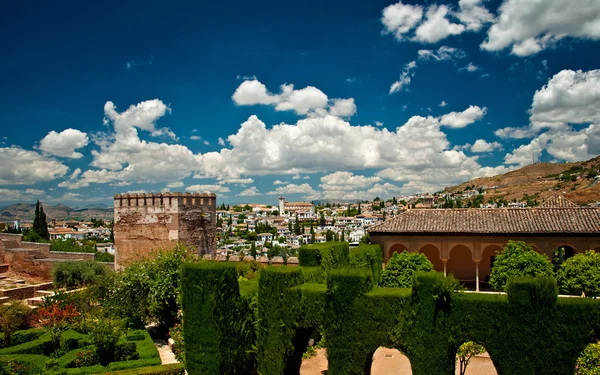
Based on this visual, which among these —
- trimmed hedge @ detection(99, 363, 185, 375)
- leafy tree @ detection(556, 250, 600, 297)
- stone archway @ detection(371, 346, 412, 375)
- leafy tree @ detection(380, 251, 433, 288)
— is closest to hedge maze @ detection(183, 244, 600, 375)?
trimmed hedge @ detection(99, 363, 185, 375)

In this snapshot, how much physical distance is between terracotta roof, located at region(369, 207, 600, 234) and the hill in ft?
76.7

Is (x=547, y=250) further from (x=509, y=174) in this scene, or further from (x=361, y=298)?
(x=509, y=174)

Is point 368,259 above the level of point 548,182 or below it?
below

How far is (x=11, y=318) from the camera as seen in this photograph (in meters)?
14.7

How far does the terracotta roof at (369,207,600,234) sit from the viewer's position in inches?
829

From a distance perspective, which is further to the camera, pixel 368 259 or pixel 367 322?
pixel 368 259

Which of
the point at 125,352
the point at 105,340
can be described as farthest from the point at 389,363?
the point at 105,340

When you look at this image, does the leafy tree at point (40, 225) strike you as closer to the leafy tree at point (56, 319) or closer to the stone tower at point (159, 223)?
the stone tower at point (159, 223)

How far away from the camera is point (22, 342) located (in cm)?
1474

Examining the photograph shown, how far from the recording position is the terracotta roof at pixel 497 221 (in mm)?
21062

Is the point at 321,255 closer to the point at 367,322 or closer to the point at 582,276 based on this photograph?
the point at 367,322

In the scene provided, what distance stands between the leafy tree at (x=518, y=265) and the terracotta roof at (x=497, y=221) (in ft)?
9.78

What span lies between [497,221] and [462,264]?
4854 millimetres

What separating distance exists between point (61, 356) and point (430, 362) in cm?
1166
